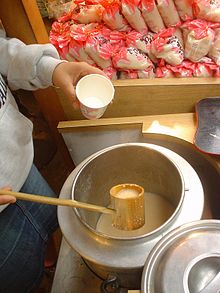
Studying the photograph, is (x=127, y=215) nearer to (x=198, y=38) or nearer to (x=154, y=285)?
(x=154, y=285)

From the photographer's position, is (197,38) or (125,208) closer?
(125,208)

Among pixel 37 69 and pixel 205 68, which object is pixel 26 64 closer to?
pixel 37 69

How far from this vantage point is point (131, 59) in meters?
1.25

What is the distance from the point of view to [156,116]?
1.30 m

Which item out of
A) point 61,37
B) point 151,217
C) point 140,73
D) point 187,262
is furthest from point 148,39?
point 187,262

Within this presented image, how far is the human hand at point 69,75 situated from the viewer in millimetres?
943

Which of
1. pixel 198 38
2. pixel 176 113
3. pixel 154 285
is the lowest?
pixel 176 113

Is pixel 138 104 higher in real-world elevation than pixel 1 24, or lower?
lower

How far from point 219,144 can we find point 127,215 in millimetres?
420

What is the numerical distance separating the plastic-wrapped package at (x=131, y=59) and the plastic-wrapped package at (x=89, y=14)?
0.21m

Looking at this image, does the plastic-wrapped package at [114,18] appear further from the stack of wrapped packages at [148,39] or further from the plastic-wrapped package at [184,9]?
the plastic-wrapped package at [184,9]

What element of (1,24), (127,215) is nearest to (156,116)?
(127,215)

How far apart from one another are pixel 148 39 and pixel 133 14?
117 mm

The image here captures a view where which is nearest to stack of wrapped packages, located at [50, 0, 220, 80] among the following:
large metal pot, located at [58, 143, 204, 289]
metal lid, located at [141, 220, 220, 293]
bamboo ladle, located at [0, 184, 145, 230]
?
large metal pot, located at [58, 143, 204, 289]
